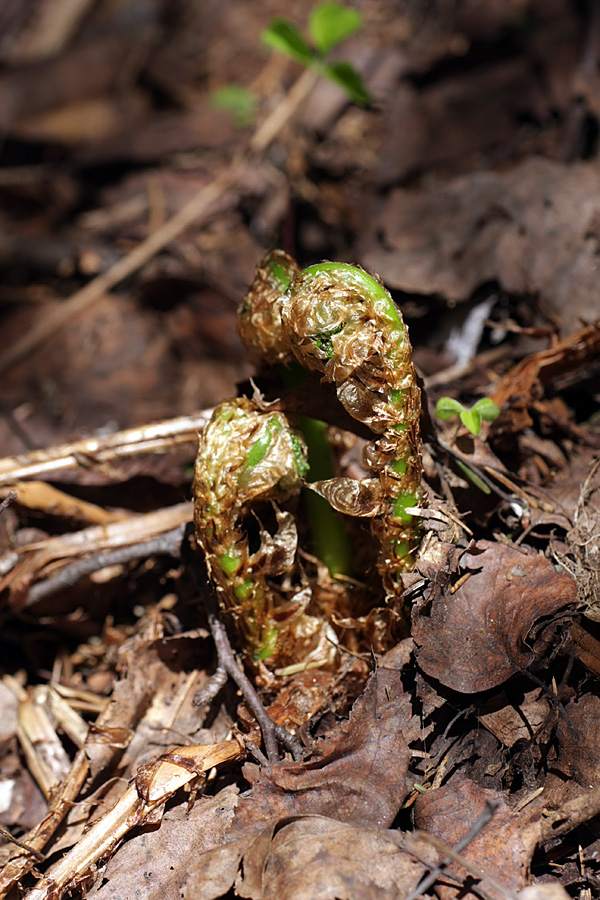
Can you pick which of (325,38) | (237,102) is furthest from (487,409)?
(237,102)

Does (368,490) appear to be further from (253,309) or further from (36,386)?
(36,386)

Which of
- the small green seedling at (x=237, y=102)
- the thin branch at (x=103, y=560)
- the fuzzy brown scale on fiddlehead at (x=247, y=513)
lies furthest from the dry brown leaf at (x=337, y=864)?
the small green seedling at (x=237, y=102)

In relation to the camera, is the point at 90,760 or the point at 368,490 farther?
the point at 90,760

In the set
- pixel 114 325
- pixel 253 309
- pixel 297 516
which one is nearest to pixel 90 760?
pixel 297 516

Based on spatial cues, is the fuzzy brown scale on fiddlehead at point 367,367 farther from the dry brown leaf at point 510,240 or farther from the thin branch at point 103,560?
the dry brown leaf at point 510,240

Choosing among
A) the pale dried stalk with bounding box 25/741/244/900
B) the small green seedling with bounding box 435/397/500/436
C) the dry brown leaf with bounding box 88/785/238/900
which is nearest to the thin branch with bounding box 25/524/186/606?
the pale dried stalk with bounding box 25/741/244/900

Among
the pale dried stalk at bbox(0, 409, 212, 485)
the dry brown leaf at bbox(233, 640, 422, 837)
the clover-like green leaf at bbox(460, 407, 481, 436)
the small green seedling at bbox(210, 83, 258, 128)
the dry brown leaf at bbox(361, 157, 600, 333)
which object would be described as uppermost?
the small green seedling at bbox(210, 83, 258, 128)

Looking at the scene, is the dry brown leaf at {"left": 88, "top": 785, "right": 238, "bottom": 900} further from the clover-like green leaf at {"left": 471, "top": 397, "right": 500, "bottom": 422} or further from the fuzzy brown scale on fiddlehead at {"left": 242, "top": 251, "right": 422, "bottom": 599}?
the clover-like green leaf at {"left": 471, "top": 397, "right": 500, "bottom": 422}

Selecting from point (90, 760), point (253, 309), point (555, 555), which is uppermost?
point (253, 309)
